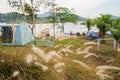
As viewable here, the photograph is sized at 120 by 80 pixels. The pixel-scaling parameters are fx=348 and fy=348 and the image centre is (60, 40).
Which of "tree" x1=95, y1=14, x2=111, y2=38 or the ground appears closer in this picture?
the ground

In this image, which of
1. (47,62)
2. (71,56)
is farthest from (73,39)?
(47,62)

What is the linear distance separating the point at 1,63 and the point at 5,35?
0.98 m

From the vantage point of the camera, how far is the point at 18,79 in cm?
310

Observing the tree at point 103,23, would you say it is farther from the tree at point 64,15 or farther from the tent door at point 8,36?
the tent door at point 8,36

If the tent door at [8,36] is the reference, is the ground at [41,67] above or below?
below

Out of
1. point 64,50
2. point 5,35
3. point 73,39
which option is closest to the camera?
point 64,50

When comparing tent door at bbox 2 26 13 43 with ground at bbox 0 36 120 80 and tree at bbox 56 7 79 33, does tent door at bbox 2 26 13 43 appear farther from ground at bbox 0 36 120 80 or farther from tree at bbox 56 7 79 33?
tree at bbox 56 7 79 33

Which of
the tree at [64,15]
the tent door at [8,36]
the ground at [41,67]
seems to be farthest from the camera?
the tree at [64,15]

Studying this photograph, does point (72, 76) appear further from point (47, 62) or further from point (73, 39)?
point (73, 39)

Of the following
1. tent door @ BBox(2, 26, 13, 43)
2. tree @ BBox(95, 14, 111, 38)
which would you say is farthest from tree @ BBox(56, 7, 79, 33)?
tent door @ BBox(2, 26, 13, 43)

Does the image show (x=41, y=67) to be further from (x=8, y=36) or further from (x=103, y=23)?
(x=103, y=23)

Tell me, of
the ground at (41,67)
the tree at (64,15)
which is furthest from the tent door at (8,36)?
the tree at (64,15)

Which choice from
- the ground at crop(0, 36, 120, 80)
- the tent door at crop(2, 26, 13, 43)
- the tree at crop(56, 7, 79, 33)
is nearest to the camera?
the ground at crop(0, 36, 120, 80)

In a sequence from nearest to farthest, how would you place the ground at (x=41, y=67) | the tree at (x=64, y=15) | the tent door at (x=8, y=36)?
the ground at (x=41, y=67), the tent door at (x=8, y=36), the tree at (x=64, y=15)
